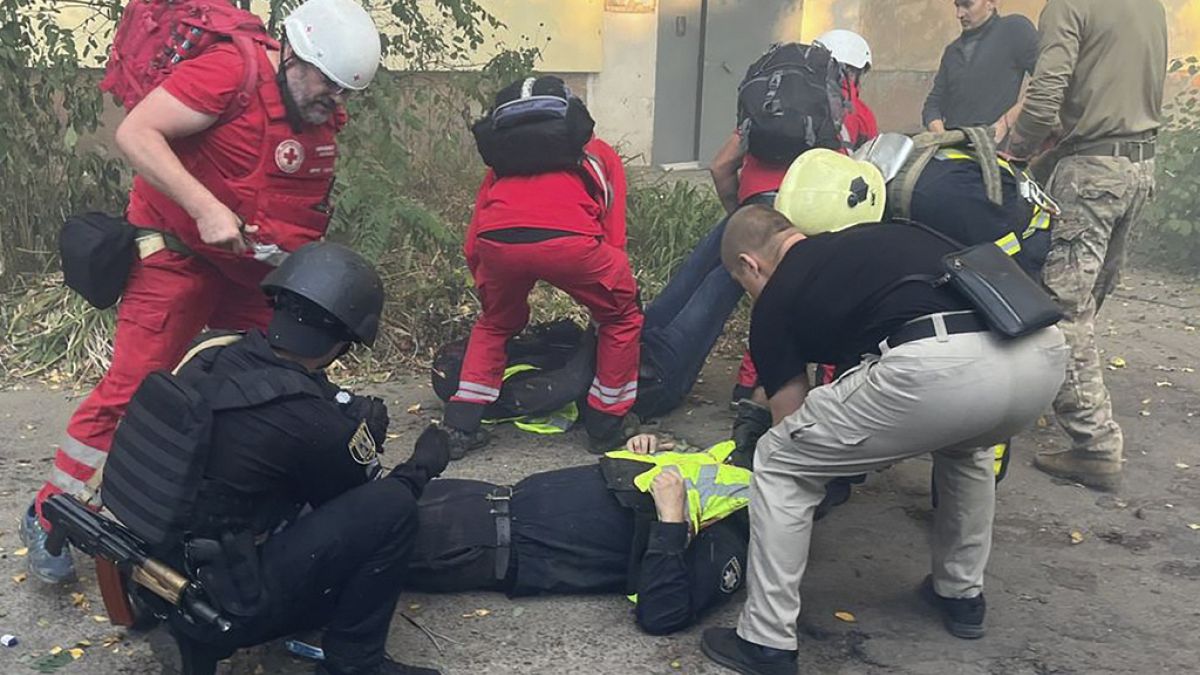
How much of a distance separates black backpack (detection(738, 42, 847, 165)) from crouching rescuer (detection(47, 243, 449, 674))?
230 centimetres

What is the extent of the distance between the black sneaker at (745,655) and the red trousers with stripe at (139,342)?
1.87 meters

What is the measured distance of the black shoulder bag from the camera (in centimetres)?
289

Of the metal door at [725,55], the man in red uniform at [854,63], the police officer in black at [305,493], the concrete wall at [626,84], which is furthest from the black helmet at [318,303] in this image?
the metal door at [725,55]

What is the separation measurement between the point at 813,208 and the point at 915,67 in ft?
30.0

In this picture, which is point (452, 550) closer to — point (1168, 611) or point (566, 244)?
point (566, 244)

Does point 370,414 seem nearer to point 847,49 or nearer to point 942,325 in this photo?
point 942,325

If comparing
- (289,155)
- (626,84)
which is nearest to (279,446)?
(289,155)

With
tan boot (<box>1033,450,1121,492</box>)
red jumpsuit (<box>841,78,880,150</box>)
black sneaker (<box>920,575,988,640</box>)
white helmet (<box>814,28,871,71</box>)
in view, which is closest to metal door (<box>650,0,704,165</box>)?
white helmet (<box>814,28,871,71</box>)

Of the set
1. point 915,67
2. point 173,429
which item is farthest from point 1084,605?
point 915,67

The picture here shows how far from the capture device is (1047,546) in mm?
3990

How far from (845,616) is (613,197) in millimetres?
1946

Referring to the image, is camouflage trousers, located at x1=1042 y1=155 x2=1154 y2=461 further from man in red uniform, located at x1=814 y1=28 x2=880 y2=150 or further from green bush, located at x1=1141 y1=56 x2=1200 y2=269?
green bush, located at x1=1141 y1=56 x2=1200 y2=269

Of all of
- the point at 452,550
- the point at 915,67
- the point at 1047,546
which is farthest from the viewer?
the point at 915,67

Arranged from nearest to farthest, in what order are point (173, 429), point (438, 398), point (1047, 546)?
point (173, 429), point (1047, 546), point (438, 398)
